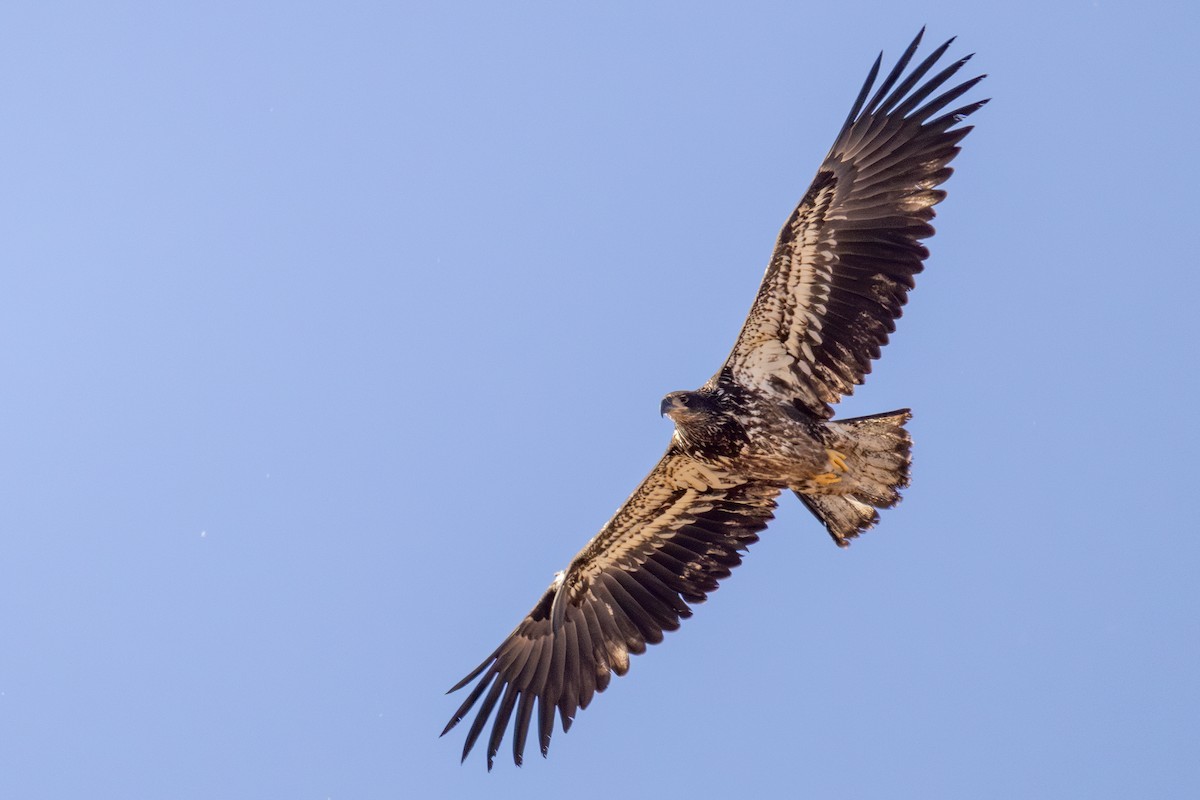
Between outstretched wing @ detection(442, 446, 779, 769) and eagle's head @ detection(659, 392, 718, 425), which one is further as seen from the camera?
outstretched wing @ detection(442, 446, 779, 769)

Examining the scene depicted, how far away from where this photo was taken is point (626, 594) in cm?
1584

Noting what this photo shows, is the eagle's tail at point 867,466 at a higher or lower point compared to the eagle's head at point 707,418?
lower

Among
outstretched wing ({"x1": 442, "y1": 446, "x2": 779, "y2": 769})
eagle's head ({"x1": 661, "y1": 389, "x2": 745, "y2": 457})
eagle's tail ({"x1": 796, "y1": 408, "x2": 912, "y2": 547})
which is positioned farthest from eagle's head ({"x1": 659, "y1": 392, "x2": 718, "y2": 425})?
eagle's tail ({"x1": 796, "y1": 408, "x2": 912, "y2": 547})

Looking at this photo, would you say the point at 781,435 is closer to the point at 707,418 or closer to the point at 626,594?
the point at 707,418

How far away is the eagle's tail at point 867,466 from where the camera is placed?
48.1 ft

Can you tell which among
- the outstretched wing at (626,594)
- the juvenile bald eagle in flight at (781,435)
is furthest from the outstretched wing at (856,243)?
the outstretched wing at (626,594)

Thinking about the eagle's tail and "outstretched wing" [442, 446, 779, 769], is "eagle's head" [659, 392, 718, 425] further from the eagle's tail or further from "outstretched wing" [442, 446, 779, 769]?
the eagle's tail

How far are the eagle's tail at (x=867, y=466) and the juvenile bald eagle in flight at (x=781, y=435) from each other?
1 cm

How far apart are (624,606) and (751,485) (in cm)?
180

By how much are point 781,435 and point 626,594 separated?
243 centimetres

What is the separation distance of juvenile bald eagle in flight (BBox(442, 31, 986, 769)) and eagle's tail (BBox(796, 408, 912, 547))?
0.04ft

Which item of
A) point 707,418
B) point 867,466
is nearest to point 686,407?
point 707,418

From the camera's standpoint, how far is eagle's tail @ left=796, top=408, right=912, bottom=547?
577 inches

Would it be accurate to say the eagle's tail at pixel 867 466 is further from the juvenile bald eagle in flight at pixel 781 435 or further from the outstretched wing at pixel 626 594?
the outstretched wing at pixel 626 594
